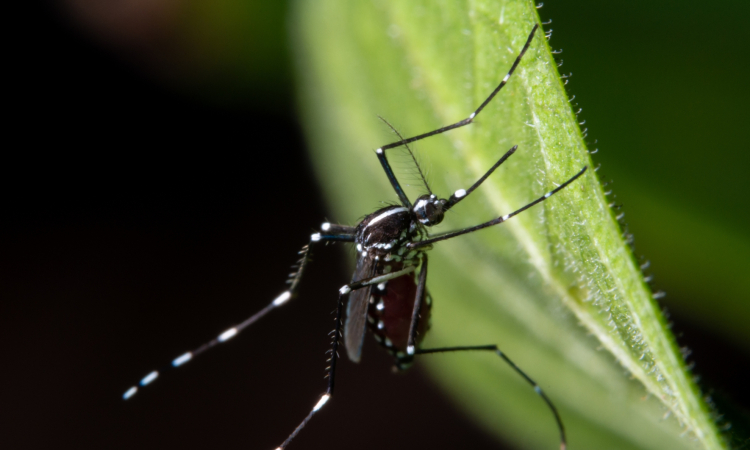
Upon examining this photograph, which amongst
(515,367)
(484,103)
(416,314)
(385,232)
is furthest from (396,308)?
(484,103)

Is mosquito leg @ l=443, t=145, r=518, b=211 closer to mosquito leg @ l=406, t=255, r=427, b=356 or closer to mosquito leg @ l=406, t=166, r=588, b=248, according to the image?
mosquito leg @ l=406, t=166, r=588, b=248

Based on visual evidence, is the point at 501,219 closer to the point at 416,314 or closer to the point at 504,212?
the point at 504,212

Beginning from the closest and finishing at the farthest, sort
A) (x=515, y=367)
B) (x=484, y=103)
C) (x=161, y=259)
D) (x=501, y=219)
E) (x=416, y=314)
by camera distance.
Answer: (x=484, y=103), (x=501, y=219), (x=416, y=314), (x=515, y=367), (x=161, y=259)

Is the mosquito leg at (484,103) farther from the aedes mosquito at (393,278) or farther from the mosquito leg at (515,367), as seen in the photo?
the mosquito leg at (515,367)

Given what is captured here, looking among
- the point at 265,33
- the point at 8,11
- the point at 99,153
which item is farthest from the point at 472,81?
the point at 8,11

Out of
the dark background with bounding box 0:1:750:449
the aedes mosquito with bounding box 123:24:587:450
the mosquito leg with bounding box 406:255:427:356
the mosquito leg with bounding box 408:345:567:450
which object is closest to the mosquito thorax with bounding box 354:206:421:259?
the aedes mosquito with bounding box 123:24:587:450

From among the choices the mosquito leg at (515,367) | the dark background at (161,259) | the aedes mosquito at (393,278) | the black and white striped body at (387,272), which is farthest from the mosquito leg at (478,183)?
the dark background at (161,259)
